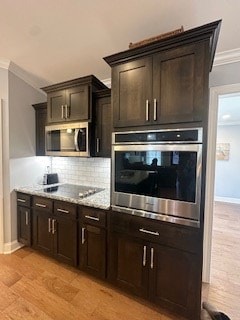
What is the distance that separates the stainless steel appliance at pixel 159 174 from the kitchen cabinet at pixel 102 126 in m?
0.47

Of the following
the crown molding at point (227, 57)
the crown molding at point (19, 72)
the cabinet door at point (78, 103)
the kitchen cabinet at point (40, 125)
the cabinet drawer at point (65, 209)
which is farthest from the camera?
the kitchen cabinet at point (40, 125)

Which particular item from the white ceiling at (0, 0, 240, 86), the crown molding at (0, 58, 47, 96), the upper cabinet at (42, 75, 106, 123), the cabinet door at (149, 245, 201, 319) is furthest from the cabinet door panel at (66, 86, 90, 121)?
the cabinet door at (149, 245, 201, 319)

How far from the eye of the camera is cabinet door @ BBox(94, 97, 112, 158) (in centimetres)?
244

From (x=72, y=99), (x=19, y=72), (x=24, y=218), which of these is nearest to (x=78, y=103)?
(x=72, y=99)

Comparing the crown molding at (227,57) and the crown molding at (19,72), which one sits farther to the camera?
the crown molding at (19,72)

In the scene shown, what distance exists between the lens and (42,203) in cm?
268

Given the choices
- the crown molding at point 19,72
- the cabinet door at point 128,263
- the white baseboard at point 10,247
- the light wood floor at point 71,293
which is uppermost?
the crown molding at point 19,72

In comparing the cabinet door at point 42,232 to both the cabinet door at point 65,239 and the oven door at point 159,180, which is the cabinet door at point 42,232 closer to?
the cabinet door at point 65,239

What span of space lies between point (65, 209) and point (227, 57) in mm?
→ 2587

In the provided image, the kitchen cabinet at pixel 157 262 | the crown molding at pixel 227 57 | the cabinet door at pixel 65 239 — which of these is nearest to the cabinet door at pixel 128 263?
the kitchen cabinet at pixel 157 262

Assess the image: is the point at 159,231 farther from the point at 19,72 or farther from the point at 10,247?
the point at 19,72

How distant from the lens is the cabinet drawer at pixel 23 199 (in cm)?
283

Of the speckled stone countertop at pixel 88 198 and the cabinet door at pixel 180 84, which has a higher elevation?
the cabinet door at pixel 180 84

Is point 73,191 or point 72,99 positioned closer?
point 72,99
